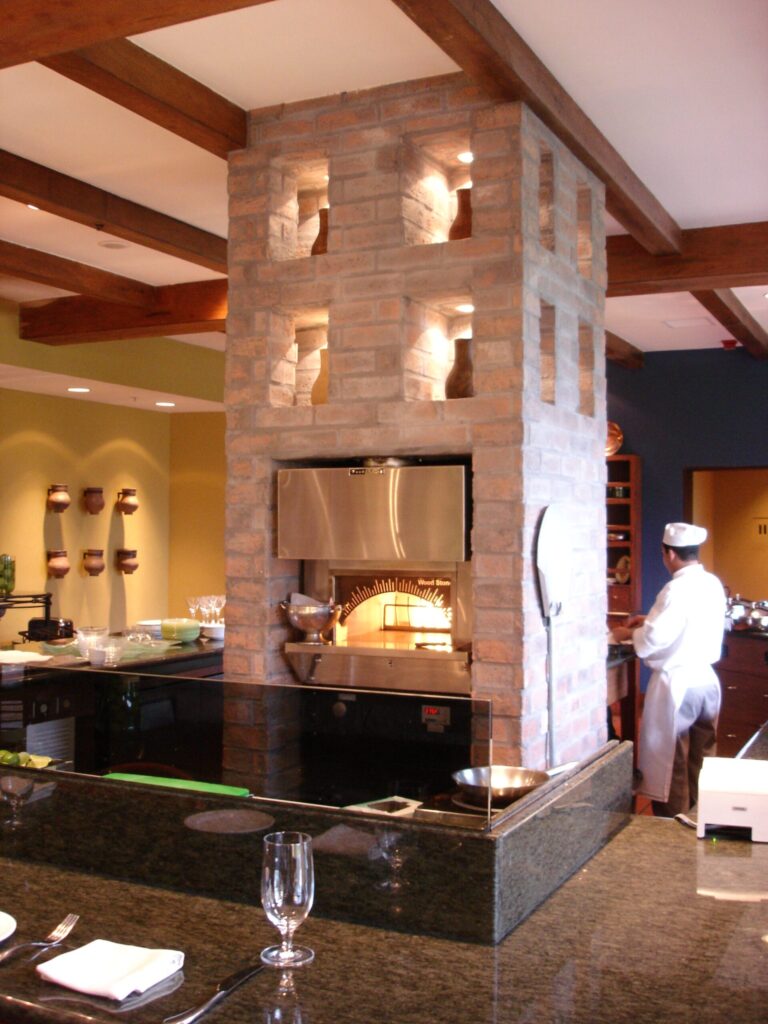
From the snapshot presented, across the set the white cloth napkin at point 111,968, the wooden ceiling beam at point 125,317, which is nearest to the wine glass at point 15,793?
the white cloth napkin at point 111,968

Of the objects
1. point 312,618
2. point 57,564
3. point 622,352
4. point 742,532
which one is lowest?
point 312,618

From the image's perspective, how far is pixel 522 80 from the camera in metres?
3.44

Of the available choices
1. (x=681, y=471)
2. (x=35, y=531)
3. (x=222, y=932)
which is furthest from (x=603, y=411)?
(x=35, y=531)

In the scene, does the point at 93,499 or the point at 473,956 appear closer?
the point at 473,956

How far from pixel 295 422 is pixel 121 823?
224 cm

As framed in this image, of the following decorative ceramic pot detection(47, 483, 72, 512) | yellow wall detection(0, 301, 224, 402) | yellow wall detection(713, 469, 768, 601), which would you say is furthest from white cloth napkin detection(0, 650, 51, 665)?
yellow wall detection(713, 469, 768, 601)

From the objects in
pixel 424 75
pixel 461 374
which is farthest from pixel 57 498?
pixel 424 75

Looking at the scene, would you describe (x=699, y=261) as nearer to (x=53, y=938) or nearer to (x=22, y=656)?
(x=22, y=656)

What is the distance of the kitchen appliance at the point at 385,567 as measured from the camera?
154 inches

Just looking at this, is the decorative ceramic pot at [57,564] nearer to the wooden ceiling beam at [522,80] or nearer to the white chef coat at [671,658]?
the white chef coat at [671,658]

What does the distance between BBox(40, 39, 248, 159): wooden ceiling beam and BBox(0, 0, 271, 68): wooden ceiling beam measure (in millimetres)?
311

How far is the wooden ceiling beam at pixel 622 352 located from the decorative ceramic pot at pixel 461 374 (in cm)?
412

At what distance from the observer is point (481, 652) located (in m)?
3.73

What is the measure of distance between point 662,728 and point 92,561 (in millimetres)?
5597
